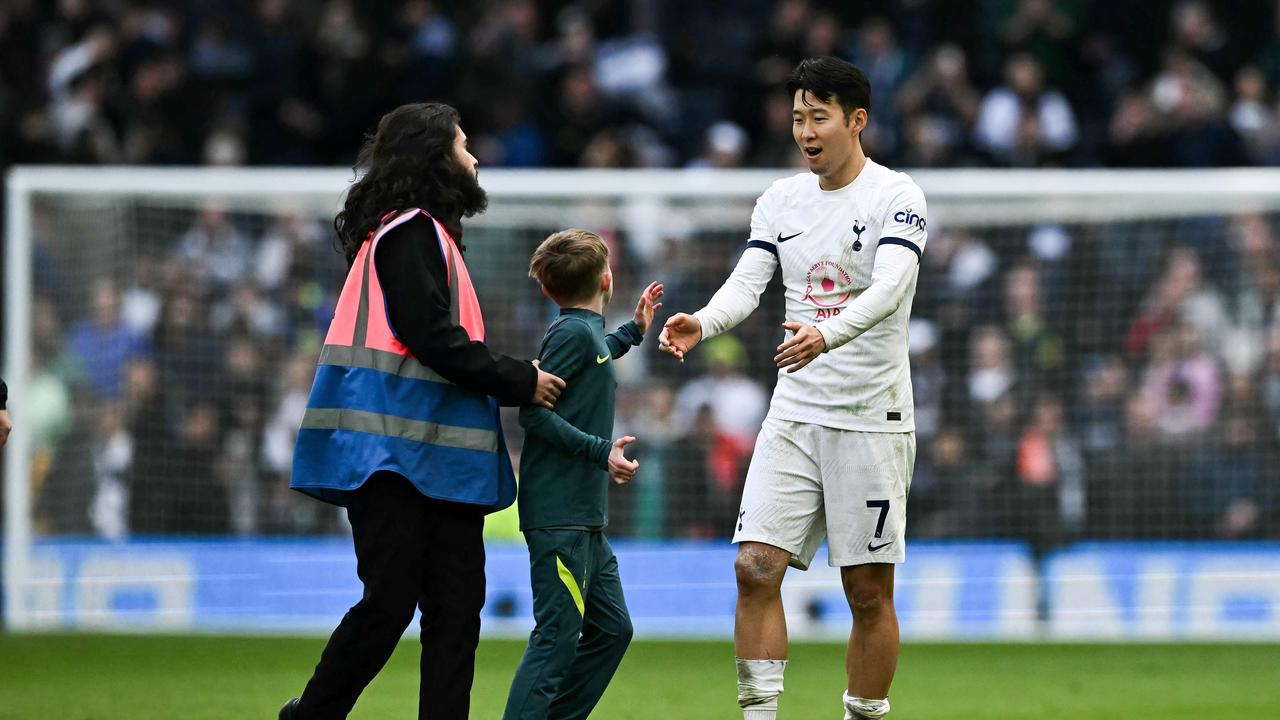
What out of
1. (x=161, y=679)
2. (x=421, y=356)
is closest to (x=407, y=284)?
(x=421, y=356)

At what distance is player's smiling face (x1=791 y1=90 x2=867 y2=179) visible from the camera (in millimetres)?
5660

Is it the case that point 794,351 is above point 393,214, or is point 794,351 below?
below

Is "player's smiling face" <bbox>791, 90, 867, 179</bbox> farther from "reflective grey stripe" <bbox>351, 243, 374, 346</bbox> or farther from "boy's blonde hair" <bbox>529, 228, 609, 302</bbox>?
"reflective grey stripe" <bbox>351, 243, 374, 346</bbox>

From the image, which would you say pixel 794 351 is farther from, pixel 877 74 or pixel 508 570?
pixel 877 74

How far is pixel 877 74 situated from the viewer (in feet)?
50.4

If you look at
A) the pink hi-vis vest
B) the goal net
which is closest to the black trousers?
the pink hi-vis vest

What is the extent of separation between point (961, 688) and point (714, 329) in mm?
3477

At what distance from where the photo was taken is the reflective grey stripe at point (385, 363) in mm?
5137

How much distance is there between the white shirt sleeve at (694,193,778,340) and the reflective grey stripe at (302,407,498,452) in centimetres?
99

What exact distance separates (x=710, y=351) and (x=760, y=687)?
7244 millimetres

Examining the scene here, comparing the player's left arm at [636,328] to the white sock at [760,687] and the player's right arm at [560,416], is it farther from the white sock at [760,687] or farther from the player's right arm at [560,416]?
the white sock at [760,687]

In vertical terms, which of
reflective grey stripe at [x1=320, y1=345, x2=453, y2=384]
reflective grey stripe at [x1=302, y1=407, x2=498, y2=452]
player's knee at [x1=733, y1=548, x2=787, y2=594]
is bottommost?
player's knee at [x1=733, y1=548, x2=787, y2=594]

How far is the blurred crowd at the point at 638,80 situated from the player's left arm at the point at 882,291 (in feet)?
28.4

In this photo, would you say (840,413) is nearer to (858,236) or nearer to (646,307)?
(858,236)
